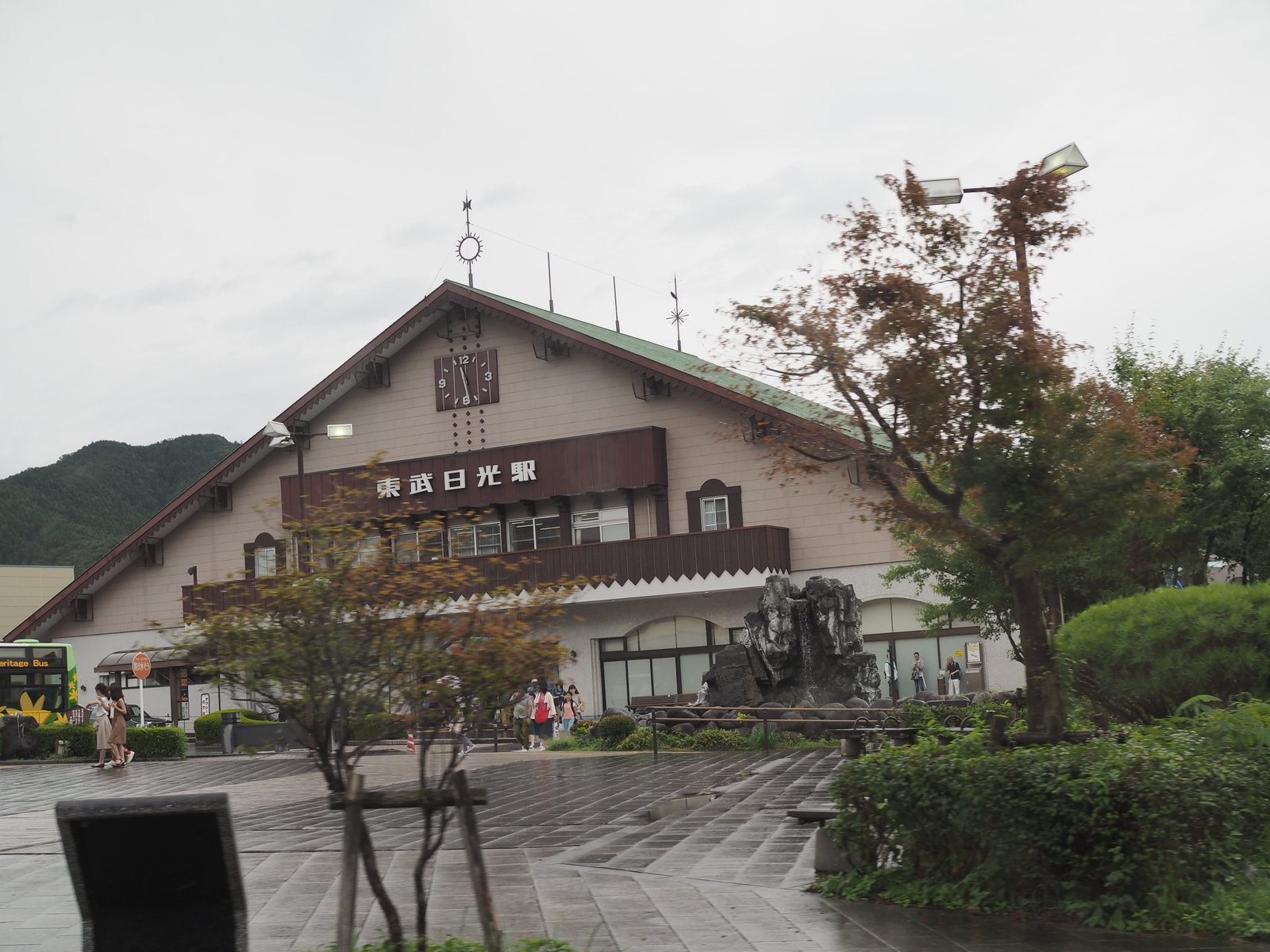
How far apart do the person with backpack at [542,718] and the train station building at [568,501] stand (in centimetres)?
178

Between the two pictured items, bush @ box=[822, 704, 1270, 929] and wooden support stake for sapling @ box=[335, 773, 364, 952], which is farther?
bush @ box=[822, 704, 1270, 929]

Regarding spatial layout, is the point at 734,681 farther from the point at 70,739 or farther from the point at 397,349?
the point at 397,349

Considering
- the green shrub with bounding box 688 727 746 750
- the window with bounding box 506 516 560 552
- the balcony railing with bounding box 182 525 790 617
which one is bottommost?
the green shrub with bounding box 688 727 746 750

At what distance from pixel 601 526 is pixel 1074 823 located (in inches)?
1242

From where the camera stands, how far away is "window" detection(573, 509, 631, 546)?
3899 cm

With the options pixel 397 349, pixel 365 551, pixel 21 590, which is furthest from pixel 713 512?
pixel 21 590

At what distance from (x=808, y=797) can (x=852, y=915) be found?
24.7ft

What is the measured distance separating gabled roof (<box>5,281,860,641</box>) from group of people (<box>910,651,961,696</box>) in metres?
6.91

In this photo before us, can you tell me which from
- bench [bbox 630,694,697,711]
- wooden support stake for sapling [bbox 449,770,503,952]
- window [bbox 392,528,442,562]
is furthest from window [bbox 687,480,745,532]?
wooden support stake for sapling [bbox 449,770,503,952]

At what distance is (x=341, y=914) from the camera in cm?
622

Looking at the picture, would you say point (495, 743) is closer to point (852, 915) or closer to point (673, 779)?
point (673, 779)

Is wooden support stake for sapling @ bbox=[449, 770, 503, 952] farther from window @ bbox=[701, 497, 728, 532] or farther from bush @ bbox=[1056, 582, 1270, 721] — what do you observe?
window @ bbox=[701, 497, 728, 532]

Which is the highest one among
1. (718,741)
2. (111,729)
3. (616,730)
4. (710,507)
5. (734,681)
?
(710,507)

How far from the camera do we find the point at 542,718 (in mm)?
31391
